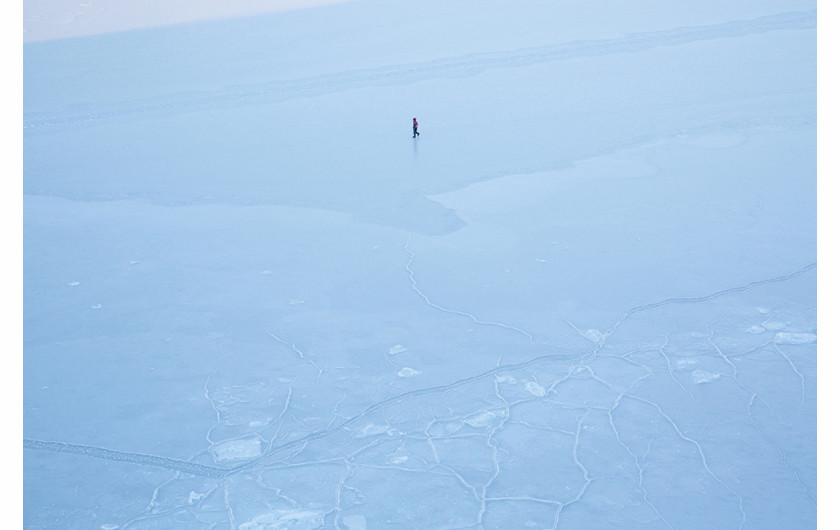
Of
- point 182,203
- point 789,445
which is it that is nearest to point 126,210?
point 182,203

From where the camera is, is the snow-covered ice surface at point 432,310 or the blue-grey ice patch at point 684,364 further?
the blue-grey ice patch at point 684,364

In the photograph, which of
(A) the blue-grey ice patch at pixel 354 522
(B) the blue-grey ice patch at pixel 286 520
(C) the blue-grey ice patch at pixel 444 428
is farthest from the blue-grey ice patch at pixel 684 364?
(B) the blue-grey ice patch at pixel 286 520

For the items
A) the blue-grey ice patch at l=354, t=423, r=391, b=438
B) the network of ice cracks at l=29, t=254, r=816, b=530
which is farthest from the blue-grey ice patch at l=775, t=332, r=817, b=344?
the blue-grey ice patch at l=354, t=423, r=391, b=438

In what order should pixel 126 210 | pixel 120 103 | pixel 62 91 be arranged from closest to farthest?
pixel 126 210 < pixel 120 103 < pixel 62 91

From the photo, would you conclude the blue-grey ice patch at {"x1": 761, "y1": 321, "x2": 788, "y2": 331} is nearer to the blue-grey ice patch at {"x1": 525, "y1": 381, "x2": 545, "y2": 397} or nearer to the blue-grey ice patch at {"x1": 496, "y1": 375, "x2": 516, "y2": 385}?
the blue-grey ice patch at {"x1": 525, "y1": 381, "x2": 545, "y2": 397}

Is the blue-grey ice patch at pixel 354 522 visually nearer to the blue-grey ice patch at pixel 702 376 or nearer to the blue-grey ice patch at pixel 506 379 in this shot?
the blue-grey ice patch at pixel 506 379

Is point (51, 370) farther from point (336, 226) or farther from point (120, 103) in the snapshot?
point (120, 103)

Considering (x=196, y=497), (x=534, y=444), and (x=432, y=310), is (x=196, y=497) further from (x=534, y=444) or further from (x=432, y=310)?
(x=432, y=310)
